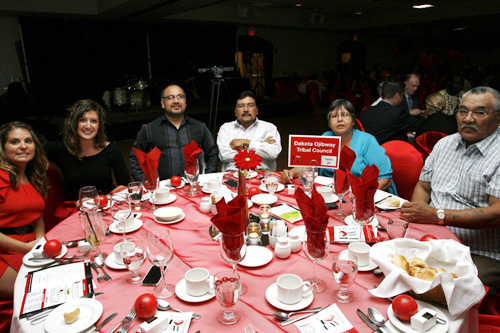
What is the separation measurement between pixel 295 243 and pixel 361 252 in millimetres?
282

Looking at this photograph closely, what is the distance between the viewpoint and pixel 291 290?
114 centimetres

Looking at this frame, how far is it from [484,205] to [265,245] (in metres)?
1.37

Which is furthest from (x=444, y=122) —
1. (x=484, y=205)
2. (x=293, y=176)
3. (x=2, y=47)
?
(x=2, y=47)

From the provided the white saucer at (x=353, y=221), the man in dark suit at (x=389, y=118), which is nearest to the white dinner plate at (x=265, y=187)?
the white saucer at (x=353, y=221)

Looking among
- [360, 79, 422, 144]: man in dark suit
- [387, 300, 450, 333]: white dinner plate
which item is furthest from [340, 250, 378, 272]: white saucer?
[360, 79, 422, 144]: man in dark suit

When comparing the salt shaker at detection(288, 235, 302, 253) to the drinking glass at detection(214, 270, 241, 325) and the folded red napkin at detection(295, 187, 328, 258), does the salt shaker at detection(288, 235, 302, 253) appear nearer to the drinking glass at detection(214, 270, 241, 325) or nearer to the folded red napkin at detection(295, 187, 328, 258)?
the folded red napkin at detection(295, 187, 328, 258)

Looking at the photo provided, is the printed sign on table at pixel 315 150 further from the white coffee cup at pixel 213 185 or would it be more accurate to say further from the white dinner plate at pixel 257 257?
the white dinner plate at pixel 257 257

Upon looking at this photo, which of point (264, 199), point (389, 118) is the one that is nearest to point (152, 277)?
point (264, 199)

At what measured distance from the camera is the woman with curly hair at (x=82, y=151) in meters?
2.64

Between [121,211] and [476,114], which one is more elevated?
[476,114]

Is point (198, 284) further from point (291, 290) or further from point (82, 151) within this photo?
point (82, 151)

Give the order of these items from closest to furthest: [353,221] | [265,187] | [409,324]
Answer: [409,324] < [353,221] < [265,187]

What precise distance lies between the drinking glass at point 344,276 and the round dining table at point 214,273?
23 millimetres

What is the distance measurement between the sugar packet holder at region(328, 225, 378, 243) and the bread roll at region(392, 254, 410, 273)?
25 cm
